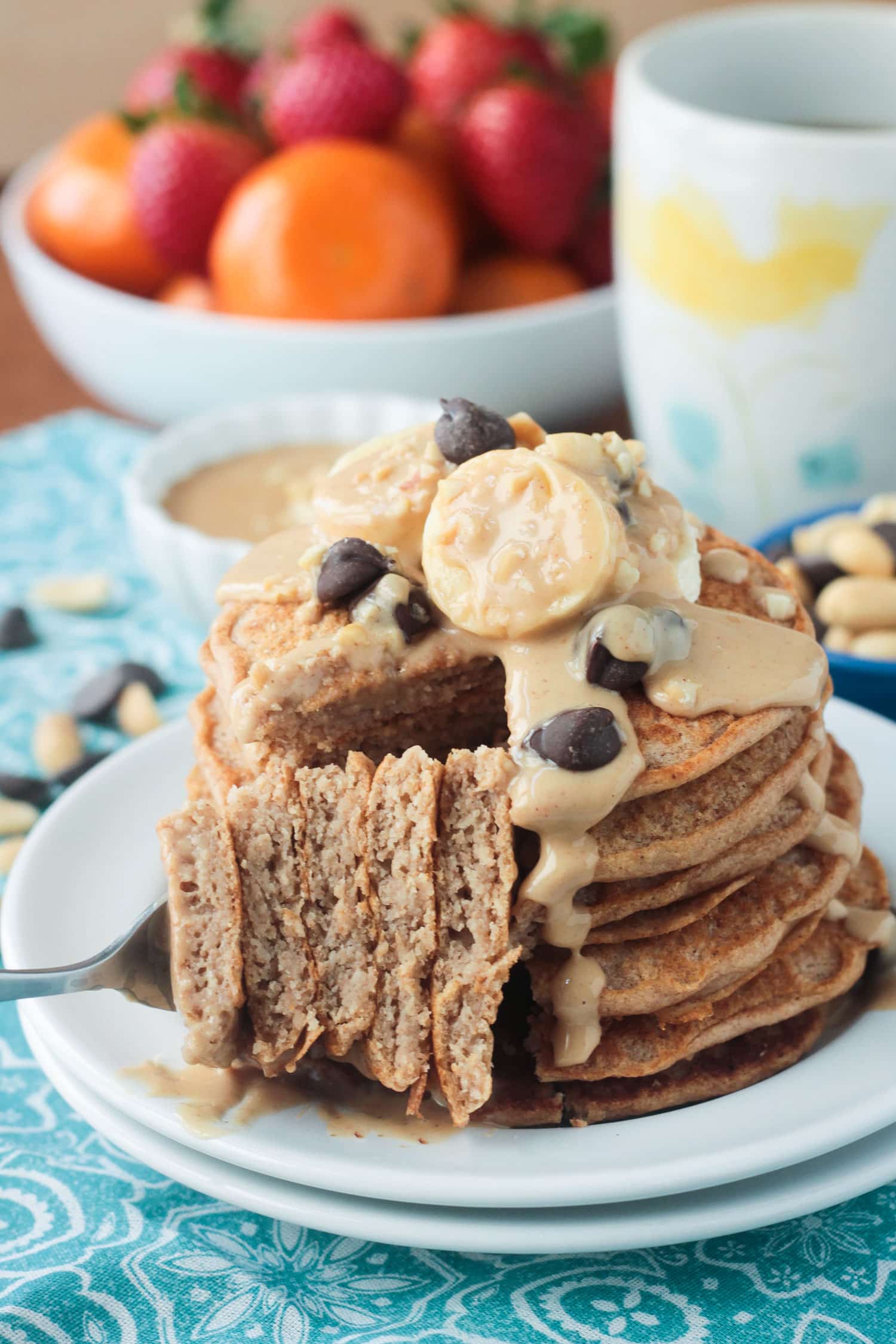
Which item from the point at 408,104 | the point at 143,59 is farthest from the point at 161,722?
the point at 143,59

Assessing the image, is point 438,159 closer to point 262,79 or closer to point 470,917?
point 262,79

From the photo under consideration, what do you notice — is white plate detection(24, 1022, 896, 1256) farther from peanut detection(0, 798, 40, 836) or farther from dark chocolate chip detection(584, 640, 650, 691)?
peanut detection(0, 798, 40, 836)

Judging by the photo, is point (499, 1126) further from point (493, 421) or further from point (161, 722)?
point (161, 722)

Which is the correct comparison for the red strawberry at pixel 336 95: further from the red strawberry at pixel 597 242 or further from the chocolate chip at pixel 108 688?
the chocolate chip at pixel 108 688

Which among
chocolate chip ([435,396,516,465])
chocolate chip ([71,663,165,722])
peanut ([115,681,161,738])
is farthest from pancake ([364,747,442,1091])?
chocolate chip ([71,663,165,722])

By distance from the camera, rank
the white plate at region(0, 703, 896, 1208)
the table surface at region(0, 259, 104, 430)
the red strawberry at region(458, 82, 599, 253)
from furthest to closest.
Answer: the table surface at region(0, 259, 104, 430), the red strawberry at region(458, 82, 599, 253), the white plate at region(0, 703, 896, 1208)

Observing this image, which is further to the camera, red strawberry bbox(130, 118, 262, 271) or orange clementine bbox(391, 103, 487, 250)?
orange clementine bbox(391, 103, 487, 250)

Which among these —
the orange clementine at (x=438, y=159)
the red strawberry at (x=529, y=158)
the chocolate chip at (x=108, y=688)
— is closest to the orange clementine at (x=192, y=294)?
the orange clementine at (x=438, y=159)
